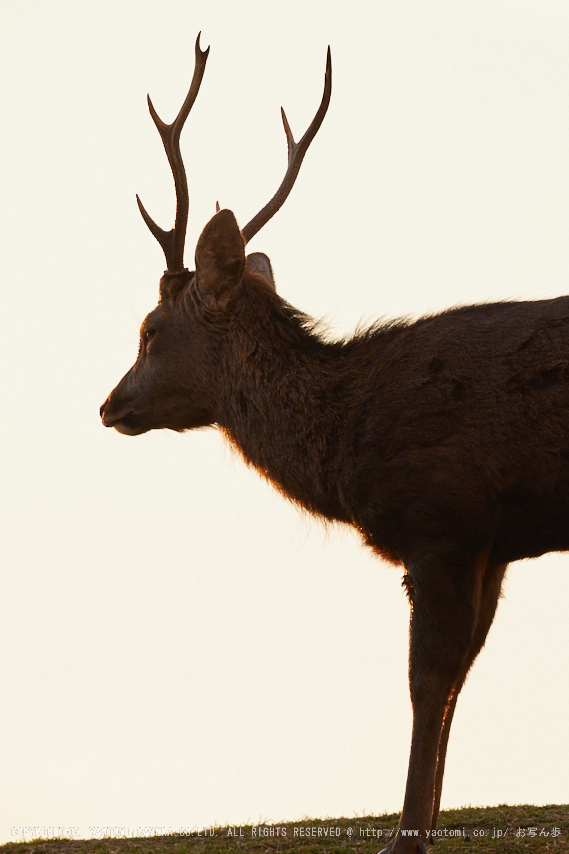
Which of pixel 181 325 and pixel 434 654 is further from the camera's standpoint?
pixel 181 325

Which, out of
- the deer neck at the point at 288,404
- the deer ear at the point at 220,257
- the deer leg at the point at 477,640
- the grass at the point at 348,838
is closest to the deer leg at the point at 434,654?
the deer leg at the point at 477,640

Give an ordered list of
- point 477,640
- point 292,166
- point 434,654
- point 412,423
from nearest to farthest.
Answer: point 434,654 → point 412,423 → point 477,640 → point 292,166

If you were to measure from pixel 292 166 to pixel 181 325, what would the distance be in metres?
1.68

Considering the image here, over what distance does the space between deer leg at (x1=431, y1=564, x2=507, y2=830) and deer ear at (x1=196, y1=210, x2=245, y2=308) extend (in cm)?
248

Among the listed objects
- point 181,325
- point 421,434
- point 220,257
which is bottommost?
point 421,434

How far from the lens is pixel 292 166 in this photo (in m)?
8.65

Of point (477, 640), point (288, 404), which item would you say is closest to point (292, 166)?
point (288, 404)

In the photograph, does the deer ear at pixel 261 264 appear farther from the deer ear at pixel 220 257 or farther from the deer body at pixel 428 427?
the deer body at pixel 428 427

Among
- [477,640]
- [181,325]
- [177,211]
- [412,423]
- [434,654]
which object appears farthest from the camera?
[177,211]

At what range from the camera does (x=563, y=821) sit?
26.7 feet

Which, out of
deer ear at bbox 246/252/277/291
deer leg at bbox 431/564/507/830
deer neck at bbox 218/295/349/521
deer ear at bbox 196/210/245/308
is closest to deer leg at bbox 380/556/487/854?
deer leg at bbox 431/564/507/830

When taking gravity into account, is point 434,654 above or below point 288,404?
below

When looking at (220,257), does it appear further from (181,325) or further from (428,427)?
(428,427)

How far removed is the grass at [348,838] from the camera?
7.48m
